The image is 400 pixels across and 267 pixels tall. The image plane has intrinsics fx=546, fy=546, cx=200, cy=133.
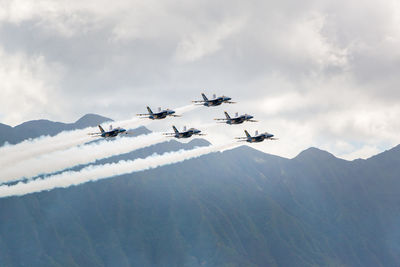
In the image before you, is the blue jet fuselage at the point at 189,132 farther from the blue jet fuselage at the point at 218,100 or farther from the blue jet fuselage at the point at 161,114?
the blue jet fuselage at the point at 218,100

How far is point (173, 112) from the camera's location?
468 feet

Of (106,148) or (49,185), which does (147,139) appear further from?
(49,185)

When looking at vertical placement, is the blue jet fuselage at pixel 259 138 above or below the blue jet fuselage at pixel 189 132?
below

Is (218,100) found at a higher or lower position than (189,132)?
higher

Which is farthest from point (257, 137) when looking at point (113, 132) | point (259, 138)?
point (113, 132)

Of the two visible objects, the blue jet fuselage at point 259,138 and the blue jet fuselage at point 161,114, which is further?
the blue jet fuselage at point 259,138

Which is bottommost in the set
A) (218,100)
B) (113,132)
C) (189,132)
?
(189,132)

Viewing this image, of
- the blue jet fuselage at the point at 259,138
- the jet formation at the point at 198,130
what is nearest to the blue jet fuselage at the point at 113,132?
the jet formation at the point at 198,130

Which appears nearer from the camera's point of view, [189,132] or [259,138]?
[259,138]

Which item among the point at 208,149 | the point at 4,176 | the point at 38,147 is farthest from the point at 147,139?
the point at 4,176

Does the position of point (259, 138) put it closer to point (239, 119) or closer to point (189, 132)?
point (239, 119)

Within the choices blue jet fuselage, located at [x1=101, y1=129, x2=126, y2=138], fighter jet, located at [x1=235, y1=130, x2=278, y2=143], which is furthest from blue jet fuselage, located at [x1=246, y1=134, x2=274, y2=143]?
blue jet fuselage, located at [x1=101, y1=129, x2=126, y2=138]

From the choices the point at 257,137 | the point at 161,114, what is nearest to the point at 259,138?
the point at 257,137

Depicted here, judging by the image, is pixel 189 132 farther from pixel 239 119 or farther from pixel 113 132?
pixel 113 132
